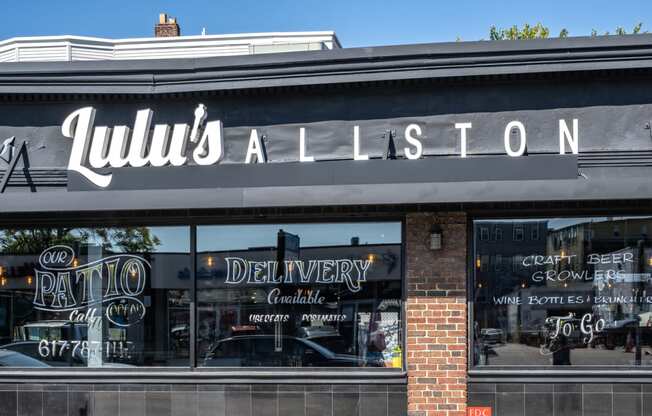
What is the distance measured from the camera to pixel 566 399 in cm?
935

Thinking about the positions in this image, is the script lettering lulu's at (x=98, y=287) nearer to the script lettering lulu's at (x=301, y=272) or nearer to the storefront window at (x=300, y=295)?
the storefront window at (x=300, y=295)

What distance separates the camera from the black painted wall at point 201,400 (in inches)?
378

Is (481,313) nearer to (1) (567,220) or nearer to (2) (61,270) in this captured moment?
(1) (567,220)

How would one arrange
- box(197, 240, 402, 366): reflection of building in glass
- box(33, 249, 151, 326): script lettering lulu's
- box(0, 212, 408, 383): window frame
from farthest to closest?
box(33, 249, 151, 326): script lettering lulu's
box(197, 240, 402, 366): reflection of building in glass
box(0, 212, 408, 383): window frame

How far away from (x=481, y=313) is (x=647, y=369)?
219 cm

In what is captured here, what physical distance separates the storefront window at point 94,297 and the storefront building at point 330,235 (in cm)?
3

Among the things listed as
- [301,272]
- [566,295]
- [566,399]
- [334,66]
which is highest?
[334,66]

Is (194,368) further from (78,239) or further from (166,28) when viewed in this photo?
(166,28)

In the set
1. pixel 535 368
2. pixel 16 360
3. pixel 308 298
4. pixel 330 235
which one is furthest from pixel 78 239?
pixel 535 368

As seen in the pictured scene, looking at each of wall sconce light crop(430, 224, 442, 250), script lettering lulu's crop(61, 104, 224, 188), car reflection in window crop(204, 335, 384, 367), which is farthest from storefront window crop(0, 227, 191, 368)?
wall sconce light crop(430, 224, 442, 250)

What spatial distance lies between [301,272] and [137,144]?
9.25ft

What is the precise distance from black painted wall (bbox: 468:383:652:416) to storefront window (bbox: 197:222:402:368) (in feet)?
4.41

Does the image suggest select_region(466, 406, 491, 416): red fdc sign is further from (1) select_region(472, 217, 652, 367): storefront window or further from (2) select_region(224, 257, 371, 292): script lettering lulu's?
(2) select_region(224, 257, 371, 292): script lettering lulu's

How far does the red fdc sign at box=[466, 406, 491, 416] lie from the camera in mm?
9430
